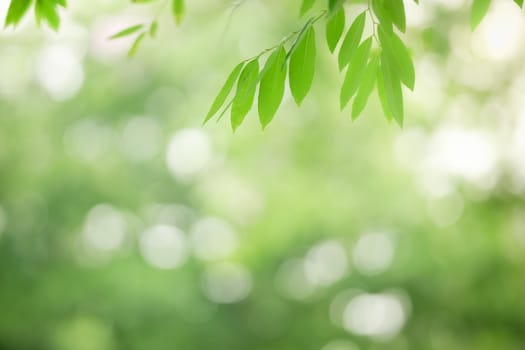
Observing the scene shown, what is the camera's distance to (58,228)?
4570mm

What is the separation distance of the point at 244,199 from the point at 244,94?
12.4ft

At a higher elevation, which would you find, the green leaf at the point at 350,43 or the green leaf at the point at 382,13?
the green leaf at the point at 382,13

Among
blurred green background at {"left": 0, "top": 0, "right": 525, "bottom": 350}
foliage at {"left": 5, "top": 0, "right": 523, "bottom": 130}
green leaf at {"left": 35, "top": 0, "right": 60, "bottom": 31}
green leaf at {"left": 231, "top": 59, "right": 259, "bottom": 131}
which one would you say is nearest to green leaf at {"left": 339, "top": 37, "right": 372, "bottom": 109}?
foliage at {"left": 5, "top": 0, "right": 523, "bottom": 130}

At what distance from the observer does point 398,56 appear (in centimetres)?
87

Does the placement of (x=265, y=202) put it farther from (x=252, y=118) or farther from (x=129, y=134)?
(x=129, y=134)

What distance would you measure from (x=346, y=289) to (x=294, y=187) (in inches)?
32.3

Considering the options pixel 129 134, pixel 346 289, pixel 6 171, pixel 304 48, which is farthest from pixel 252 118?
Result: pixel 304 48

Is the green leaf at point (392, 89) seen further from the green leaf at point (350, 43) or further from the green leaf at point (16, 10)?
the green leaf at point (16, 10)

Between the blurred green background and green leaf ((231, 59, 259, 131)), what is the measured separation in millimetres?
3456

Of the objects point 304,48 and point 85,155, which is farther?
point 85,155

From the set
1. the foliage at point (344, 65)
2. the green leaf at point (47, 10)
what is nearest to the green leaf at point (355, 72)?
the foliage at point (344, 65)

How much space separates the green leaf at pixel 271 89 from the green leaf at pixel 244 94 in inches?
0.5

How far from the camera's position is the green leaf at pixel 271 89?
33.4 inches

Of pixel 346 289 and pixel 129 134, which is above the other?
pixel 129 134
